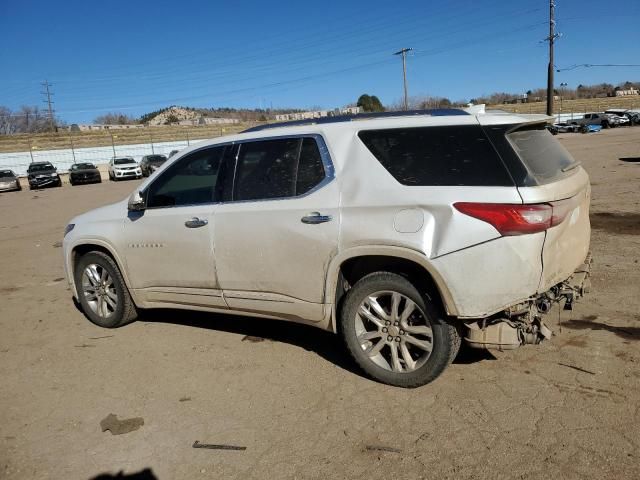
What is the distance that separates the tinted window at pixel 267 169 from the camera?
3939 mm

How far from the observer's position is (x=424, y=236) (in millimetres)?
3250

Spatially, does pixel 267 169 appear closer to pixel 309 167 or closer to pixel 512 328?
A: pixel 309 167

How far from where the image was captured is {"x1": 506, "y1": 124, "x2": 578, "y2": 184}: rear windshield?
3.22m

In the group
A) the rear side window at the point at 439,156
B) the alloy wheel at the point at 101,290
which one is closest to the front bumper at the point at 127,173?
the alloy wheel at the point at 101,290

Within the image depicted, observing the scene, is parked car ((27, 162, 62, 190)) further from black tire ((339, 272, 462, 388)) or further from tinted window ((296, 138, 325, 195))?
black tire ((339, 272, 462, 388))

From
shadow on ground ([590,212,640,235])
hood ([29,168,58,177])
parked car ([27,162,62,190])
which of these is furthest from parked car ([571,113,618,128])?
shadow on ground ([590,212,640,235])

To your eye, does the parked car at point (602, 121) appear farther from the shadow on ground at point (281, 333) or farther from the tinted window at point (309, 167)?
the tinted window at point (309, 167)

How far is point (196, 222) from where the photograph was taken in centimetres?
424

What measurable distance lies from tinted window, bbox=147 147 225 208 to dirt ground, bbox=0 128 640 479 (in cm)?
127

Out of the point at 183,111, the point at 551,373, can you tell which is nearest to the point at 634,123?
the point at 551,373

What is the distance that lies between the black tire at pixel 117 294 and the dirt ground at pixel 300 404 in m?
0.11

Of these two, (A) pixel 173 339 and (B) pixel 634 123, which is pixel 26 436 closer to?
(A) pixel 173 339

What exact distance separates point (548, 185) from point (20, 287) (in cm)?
671

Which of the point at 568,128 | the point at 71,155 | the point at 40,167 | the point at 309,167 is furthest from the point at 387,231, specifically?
the point at 568,128
